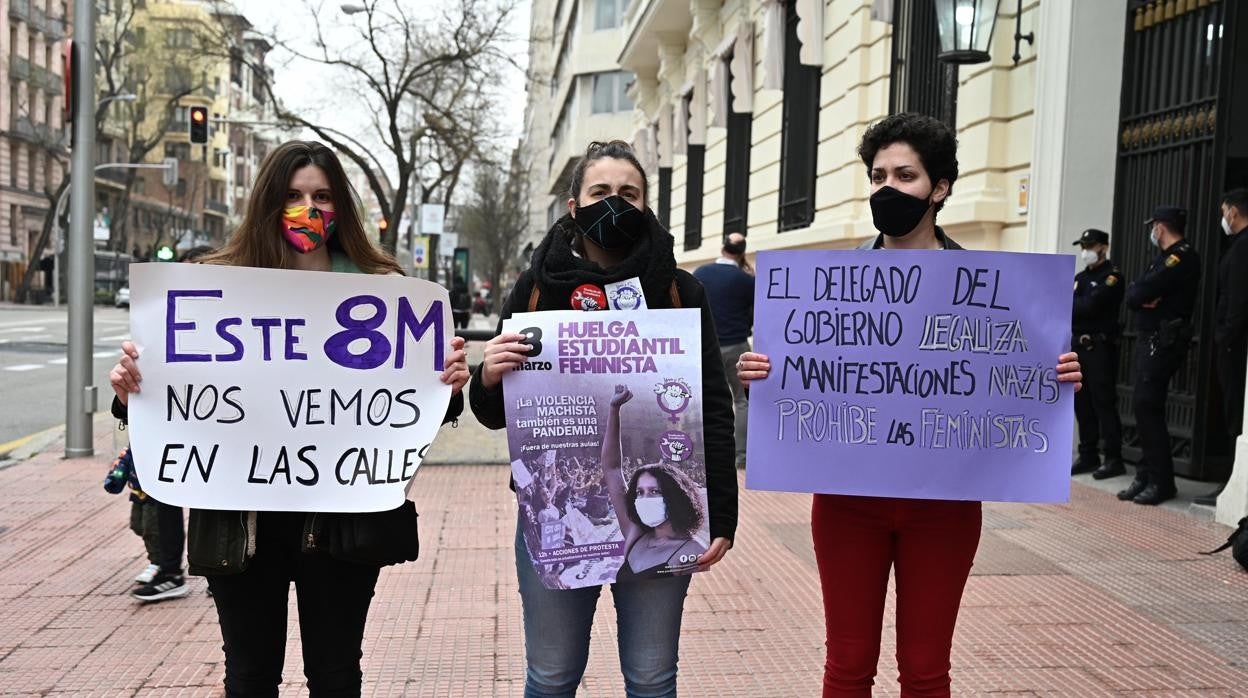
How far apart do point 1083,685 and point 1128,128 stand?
5.79 m

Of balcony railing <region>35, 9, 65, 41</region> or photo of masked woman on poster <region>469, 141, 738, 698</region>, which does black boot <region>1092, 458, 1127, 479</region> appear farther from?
balcony railing <region>35, 9, 65, 41</region>

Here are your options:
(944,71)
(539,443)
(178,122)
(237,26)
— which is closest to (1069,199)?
(944,71)

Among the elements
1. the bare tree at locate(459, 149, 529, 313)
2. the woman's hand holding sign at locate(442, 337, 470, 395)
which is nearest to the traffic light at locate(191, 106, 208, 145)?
the bare tree at locate(459, 149, 529, 313)

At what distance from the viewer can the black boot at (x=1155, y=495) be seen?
7.16 meters

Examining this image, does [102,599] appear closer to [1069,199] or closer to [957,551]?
[957,551]

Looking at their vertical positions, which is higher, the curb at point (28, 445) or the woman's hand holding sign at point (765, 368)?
the woman's hand holding sign at point (765, 368)

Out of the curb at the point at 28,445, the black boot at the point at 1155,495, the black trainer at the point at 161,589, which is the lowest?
the curb at the point at 28,445

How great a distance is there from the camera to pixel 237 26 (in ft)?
76.9

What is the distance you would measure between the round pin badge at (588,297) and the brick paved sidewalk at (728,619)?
6.20 feet

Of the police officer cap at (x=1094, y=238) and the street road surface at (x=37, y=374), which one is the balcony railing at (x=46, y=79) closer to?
the street road surface at (x=37, y=374)

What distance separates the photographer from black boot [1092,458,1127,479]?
315 inches

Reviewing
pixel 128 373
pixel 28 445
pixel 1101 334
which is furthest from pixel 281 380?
pixel 28 445

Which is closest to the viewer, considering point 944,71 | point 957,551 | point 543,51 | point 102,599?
point 957,551

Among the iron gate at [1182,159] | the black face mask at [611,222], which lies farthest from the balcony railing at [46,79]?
the black face mask at [611,222]
